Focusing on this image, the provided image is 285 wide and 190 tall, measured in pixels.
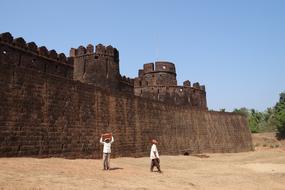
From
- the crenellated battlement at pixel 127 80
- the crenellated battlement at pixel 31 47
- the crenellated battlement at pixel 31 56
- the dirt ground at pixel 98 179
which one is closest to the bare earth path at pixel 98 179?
the dirt ground at pixel 98 179

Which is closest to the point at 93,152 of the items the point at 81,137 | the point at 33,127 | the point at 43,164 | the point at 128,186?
the point at 81,137

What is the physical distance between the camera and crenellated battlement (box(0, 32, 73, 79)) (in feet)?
57.0

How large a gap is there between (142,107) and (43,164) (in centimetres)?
933

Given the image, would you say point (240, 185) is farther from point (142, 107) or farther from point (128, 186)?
point (142, 107)

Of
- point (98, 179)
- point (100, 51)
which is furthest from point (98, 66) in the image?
point (98, 179)

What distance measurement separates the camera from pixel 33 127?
11.2 meters

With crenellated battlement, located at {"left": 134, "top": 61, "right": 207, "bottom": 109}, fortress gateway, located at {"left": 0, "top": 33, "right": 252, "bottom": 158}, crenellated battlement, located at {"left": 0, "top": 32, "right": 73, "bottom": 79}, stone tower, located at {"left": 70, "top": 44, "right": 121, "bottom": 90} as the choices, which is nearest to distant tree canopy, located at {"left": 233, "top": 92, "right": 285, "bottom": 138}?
crenellated battlement, located at {"left": 134, "top": 61, "right": 207, "bottom": 109}

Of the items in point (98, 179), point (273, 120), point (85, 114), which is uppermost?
point (273, 120)

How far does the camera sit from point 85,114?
551 inches

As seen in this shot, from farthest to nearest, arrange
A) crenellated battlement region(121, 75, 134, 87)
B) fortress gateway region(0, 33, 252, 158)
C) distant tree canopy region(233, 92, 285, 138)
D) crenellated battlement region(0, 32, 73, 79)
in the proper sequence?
distant tree canopy region(233, 92, 285, 138), crenellated battlement region(121, 75, 134, 87), crenellated battlement region(0, 32, 73, 79), fortress gateway region(0, 33, 252, 158)

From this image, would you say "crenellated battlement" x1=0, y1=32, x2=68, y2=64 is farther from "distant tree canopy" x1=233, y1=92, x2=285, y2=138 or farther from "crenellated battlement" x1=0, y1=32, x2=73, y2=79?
"distant tree canopy" x1=233, y1=92, x2=285, y2=138

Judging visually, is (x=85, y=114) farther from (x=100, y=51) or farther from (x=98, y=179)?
(x=100, y=51)

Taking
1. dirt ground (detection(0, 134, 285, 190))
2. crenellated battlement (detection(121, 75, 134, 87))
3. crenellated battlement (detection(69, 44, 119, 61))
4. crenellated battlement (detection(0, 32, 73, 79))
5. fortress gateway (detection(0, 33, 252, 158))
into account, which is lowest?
dirt ground (detection(0, 134, 285, 190))

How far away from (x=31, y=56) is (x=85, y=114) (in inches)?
280
